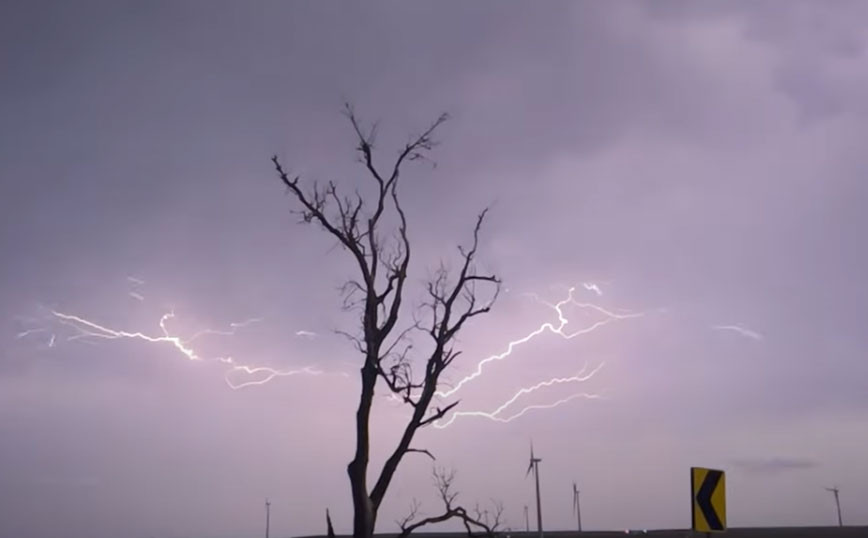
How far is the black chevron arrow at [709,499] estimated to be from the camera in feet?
37.5

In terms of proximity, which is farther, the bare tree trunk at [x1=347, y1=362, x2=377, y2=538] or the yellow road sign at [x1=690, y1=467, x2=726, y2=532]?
the bare tree trunk at [x1=347, y1=362, x2=377, y2=538]

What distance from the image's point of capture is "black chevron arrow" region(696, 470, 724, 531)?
11.4 meters

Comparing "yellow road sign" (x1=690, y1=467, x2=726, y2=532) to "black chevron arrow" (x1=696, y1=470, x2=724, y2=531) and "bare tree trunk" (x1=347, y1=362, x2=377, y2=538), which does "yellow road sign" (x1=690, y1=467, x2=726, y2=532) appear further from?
"bare tree trunk" (x1=347, y1=362, x2=377, y2=538)

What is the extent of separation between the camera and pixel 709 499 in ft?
37.7

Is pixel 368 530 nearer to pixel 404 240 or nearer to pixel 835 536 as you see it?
pixel 404 240

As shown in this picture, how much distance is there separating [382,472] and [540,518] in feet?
93.7

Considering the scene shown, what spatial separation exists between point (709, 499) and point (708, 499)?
0.02 metres

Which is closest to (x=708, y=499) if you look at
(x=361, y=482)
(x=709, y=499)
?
(x=709, y=499)

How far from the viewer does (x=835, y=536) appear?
116625 mm

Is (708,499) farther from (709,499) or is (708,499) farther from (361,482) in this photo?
(361,482)

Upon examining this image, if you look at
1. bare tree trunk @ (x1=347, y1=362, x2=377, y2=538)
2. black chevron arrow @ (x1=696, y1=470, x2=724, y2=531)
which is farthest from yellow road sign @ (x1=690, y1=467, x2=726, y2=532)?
bare tree trunk @ (x1=347, y1=362, x2=377, y2=538)

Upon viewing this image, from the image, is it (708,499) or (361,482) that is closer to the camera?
(708,499)

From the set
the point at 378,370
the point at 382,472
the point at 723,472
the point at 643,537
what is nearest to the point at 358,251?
the point at 378,370

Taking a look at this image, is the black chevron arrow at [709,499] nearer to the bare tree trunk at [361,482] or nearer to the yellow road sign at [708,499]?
the yellow road sign at [708,499]
